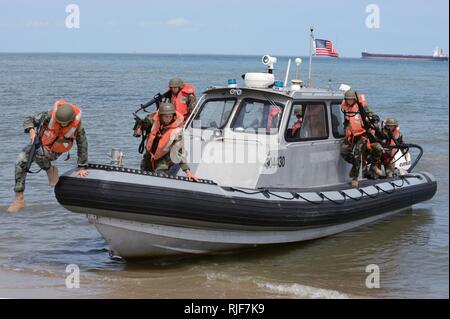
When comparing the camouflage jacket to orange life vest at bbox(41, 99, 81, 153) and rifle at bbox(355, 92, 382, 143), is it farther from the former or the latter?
rifle at bbox(355, 92, 382, 143)

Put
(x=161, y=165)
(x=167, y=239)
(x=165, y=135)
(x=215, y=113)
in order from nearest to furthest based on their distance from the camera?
(x=167, y=239) < (x=165, y=135) < (x=161, y=165) < (x=215, y=113)

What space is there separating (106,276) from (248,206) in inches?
60.9

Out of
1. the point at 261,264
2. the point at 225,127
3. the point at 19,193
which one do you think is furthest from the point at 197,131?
the point at 19,193

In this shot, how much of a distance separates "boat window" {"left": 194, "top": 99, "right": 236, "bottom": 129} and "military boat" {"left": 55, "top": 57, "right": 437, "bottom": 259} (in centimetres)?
1

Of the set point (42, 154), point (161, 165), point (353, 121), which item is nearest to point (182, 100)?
point (161, 165)

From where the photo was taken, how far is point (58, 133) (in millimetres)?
6836

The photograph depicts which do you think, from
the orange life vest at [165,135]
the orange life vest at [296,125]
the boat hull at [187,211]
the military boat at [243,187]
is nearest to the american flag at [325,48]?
the military boat at [243,187]

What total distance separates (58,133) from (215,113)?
2.07 metres

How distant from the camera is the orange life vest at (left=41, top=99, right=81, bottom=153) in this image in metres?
6.77

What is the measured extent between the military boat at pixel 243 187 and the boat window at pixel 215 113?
0.01 m

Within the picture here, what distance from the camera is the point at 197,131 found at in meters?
8.19

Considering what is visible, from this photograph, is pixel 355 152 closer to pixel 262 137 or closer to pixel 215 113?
pixel 262 137

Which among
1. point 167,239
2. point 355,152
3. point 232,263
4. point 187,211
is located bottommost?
point 232,263

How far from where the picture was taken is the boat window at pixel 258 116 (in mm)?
8047
